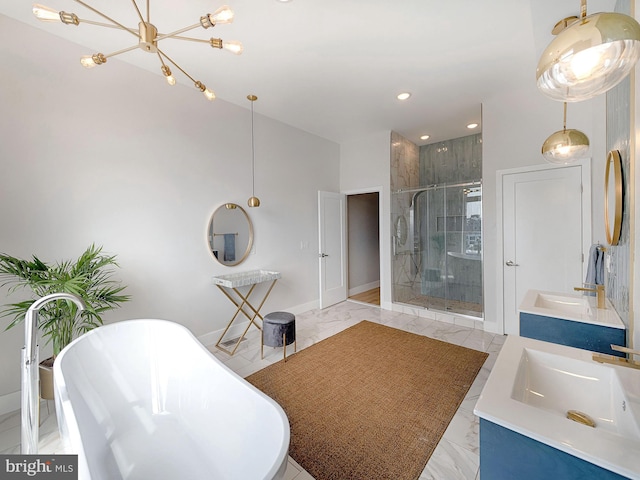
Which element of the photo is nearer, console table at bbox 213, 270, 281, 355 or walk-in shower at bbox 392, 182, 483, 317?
console table at bbox 213, 270, 281, 355

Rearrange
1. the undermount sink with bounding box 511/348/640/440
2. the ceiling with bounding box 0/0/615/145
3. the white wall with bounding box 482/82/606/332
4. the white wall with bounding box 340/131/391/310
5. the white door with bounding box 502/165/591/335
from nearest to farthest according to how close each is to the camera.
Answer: the undermount sink with bounding box 511/348/640/440 < the ceiling with bounding box 0/0/615/145 < the white wall with bounding box 482/82/606/332 < the white door with bounding box 502/165/591/335 < the white wall with bounding box 340/131/391/310

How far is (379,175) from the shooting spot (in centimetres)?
442

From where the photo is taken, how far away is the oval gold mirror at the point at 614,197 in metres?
1.49

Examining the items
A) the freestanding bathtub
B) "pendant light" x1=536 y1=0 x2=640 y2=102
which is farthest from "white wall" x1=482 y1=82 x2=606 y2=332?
the freestanding bathtub

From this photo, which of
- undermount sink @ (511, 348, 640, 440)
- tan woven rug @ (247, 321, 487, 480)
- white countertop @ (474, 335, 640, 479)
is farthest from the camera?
tan woven rug @ (247, 321, 487, 480)

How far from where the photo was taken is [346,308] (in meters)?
4.55

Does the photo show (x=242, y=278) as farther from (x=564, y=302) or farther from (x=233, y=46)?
(x=564, y=302)

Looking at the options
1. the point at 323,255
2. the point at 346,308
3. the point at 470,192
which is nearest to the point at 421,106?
the point at 470,192

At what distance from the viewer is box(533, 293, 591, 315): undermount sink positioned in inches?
75.7

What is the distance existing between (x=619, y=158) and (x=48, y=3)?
380 cm

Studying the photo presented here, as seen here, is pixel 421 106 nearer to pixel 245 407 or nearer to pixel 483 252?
pixel 483 252

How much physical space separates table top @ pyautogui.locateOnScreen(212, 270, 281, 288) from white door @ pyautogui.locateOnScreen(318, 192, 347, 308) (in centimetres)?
123

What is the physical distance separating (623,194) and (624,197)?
2 cm

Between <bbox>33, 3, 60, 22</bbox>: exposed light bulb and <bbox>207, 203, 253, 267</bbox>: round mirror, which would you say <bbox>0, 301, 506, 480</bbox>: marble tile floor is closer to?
<bbox>207, 203, 253, 267</bbox>: round mirror
